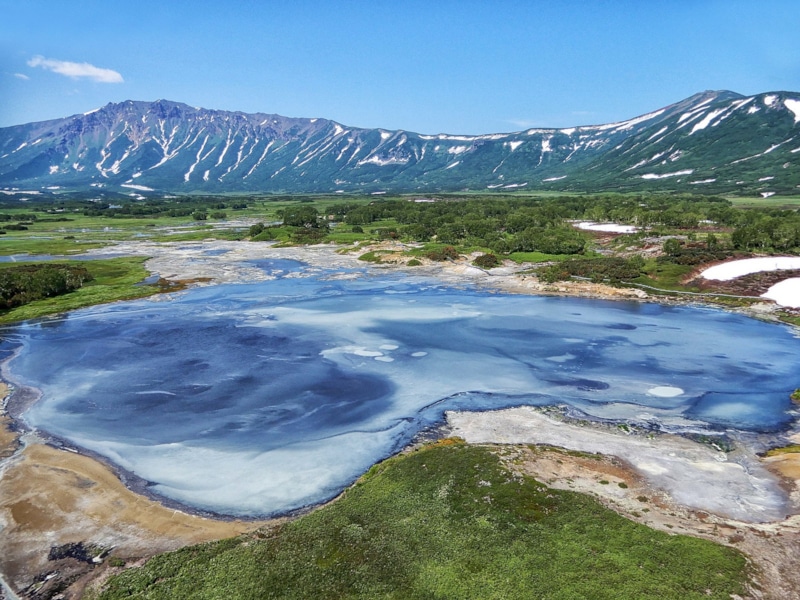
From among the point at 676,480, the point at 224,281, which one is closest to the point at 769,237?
the point at 676,480

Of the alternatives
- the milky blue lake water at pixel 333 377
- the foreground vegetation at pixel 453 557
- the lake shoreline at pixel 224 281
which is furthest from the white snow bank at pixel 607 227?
the foreground vegetation at pixel 453 557

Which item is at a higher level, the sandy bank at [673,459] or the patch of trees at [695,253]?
the patch of trees at [695,253]

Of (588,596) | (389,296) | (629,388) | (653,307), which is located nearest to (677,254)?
(653,307)

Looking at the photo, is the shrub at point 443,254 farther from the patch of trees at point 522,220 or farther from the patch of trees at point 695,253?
the patch of trees at point 695,253

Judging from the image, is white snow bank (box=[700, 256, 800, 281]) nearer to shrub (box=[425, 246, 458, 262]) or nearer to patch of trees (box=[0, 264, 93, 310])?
shrub (box=[425, 246, 458, 262])

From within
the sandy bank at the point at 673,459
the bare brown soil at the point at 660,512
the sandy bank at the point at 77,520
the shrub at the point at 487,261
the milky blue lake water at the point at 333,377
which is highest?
the shrub at the point at 487,261

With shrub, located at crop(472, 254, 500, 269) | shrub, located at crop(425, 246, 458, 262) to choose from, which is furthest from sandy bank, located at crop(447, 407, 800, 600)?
shrub, located at crop(425, 246, 458, 262)

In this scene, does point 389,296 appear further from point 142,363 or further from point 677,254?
point 677,254

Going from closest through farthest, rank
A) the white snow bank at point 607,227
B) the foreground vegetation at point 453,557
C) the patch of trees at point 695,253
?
the foreground vegetation at point 453,557 < the patch of trees at point 695,253 < the white snow bank at point 607,227
